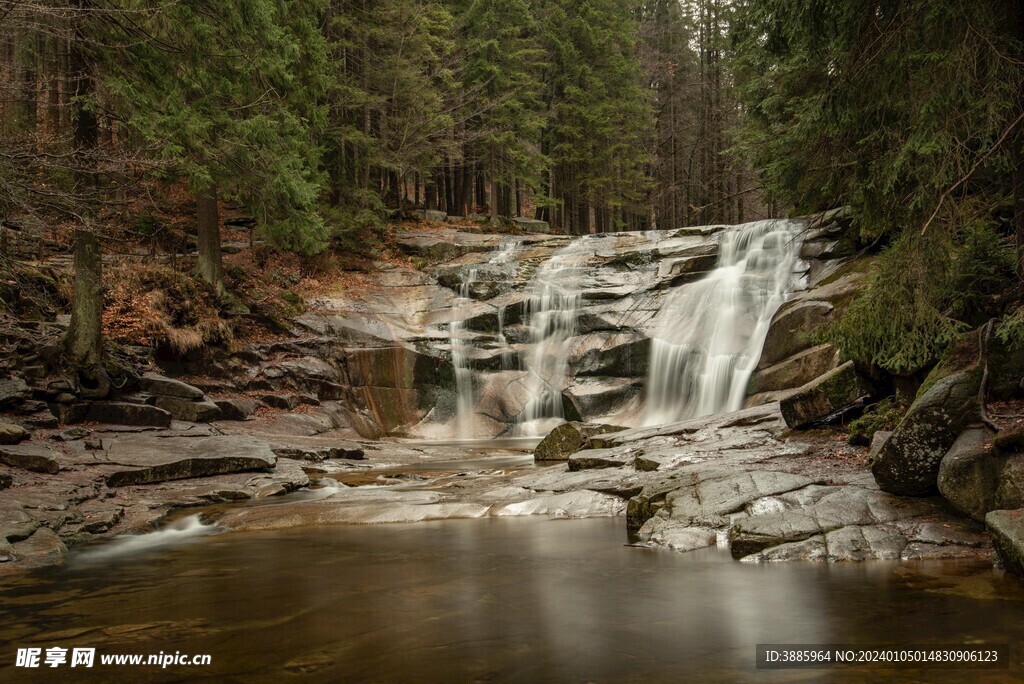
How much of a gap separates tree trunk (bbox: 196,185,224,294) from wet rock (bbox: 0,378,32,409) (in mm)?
6680

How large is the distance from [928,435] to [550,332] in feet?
46.6

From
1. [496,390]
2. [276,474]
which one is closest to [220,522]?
[276,474]

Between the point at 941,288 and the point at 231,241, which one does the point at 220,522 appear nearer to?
the point at 941,288

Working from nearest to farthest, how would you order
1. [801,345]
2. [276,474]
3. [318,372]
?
[276,474] → [801,345] → [318,372]

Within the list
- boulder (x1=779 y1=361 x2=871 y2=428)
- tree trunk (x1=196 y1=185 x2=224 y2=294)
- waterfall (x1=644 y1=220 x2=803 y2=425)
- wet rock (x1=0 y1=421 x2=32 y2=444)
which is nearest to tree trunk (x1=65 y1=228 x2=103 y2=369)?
wet rock (x1=0 y1=421 x2=32 y2=444)

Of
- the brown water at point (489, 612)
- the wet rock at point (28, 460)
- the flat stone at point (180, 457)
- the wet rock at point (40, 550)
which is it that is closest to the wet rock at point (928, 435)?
the brown water at point (489, 612)

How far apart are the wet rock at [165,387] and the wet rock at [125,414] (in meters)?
0.86

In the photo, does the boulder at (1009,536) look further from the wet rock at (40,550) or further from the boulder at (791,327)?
the boulder at (791,327)

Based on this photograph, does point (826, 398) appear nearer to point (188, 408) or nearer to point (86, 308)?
point (188, 408)

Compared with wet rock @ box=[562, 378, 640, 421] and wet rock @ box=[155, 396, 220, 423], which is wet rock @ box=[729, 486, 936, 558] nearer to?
wet rock @ box=[155, 396, 220, 423]

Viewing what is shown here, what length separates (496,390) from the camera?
63.9 ft

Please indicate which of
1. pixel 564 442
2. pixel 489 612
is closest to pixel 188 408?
pixel 564 442

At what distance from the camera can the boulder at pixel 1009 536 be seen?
5.15 meters

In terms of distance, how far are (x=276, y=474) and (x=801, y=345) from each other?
10625mm
